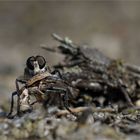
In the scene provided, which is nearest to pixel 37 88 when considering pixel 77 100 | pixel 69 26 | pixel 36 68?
pixel 36 68

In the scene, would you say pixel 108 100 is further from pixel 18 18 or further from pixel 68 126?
pixel 18 18

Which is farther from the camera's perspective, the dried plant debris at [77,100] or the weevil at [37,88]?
the weevil at [37,88]

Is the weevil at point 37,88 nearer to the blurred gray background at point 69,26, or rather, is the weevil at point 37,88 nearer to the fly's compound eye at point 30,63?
the fly's compound eye at point 30,63

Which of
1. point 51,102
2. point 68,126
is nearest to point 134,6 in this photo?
point 51,102

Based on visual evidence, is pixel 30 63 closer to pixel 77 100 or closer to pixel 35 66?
pixel 35 66

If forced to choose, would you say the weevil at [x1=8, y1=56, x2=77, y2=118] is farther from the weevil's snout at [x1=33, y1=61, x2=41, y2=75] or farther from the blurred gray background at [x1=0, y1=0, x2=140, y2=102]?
the blurred gray background at [x1=0, y1=0, x2=140, y2=102]

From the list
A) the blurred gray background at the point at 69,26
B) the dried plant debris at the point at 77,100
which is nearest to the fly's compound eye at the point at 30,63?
the dried plant debris at the point at 77,100
